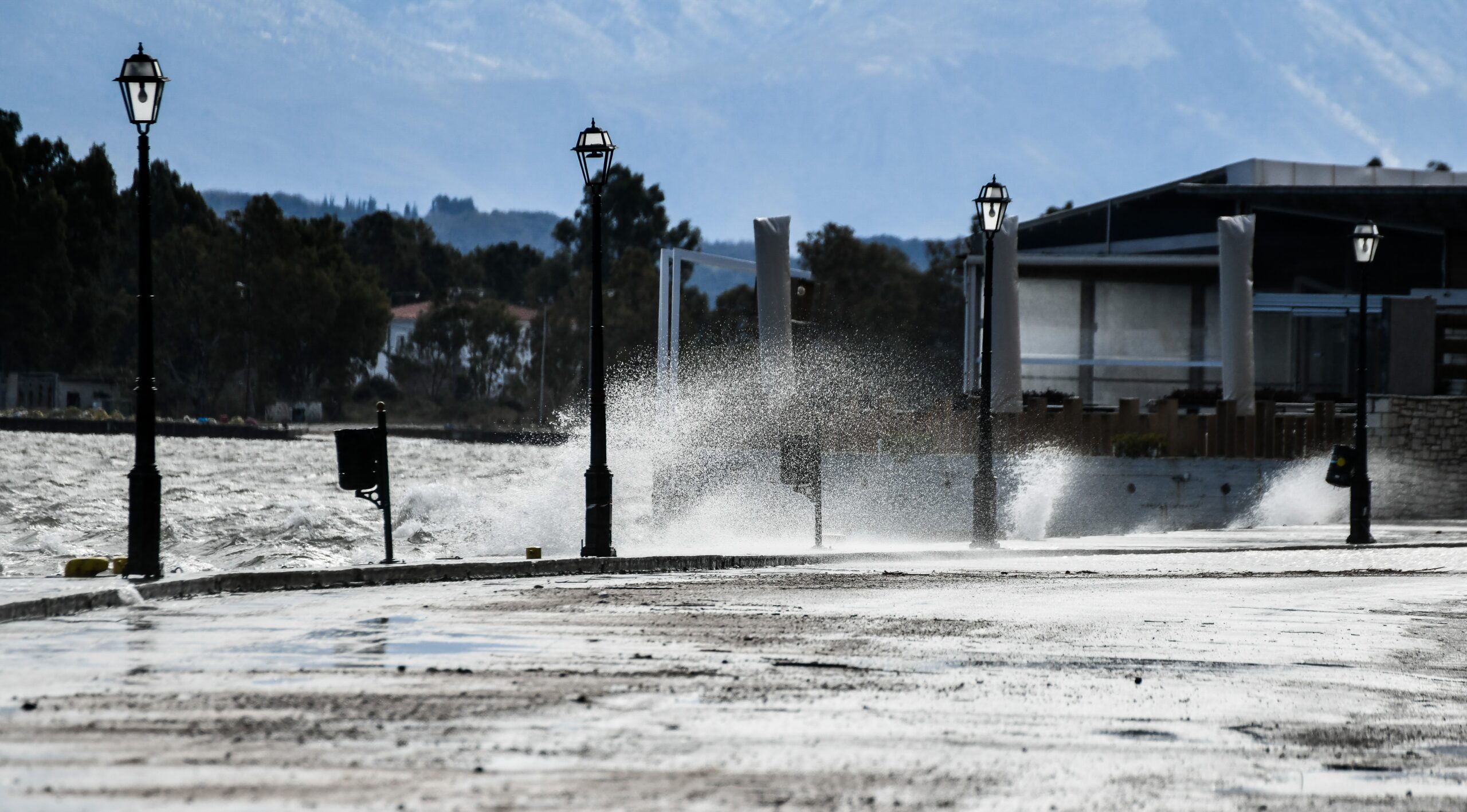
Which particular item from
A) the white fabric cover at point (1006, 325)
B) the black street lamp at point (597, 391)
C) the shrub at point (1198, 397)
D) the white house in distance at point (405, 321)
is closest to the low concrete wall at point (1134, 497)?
the white fabric cover at point (1006, 325)

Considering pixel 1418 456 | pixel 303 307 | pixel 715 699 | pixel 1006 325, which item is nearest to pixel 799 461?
pixel 1006 325

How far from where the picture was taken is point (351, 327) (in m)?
90.4

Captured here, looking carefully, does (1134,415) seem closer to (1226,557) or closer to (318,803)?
(1226,557)

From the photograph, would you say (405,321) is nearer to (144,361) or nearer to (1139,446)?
(1139,446)

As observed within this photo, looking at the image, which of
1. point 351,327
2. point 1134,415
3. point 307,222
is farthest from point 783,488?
point 307,222

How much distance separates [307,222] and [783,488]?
244 ft

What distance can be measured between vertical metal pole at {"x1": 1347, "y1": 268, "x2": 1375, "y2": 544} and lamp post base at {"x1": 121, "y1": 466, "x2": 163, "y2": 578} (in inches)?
661

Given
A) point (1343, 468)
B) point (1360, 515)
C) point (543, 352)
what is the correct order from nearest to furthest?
point (1360, 515) → point (1343, 468) → point (543, 352)

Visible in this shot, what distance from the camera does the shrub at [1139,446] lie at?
1133 inches

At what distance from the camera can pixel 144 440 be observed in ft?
46.1

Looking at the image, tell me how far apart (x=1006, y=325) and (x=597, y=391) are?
558 inches

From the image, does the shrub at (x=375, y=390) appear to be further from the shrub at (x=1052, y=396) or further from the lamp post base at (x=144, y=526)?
the lamp post base at (x=144, y=526)

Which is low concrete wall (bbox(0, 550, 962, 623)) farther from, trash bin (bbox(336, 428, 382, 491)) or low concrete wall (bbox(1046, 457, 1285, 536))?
low concrete wall (bbox(1046, 457, 1285, 536))

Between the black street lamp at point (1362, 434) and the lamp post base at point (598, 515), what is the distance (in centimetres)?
1159
